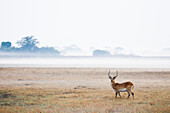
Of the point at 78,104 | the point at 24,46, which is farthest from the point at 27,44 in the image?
the point at 78,104

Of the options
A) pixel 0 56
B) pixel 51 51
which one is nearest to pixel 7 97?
pixel 0 56

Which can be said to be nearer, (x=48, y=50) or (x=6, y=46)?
(x=6, y=46)

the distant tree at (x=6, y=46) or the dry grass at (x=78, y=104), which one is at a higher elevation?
the distant tree at (x=6, y=46)

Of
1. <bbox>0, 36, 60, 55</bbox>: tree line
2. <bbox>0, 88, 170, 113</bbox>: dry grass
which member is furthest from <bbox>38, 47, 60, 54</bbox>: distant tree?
<bbox>0, 88, 170, 113</bbox>: dry grass

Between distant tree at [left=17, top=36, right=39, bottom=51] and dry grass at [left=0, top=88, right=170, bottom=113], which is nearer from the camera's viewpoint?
dry grass at [left=0, top=88, right=170, bottom=113]

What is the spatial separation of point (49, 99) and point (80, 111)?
3.29 metres

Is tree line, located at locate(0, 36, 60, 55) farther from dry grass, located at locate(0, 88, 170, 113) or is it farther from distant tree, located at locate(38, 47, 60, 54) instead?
dry grass, located at locate(0, 88, 170, 113)

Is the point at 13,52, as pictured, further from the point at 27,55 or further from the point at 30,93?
the point at 30,93

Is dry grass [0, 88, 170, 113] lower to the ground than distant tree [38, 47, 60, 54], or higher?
lower

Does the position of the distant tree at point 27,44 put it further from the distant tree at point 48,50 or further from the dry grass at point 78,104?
the dry grass at point 78,104

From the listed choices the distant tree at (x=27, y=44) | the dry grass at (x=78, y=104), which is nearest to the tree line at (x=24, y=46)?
the distant tree at (x=27, y=44)

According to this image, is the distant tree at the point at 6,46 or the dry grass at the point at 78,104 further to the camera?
the distant tree at the point at 6,46

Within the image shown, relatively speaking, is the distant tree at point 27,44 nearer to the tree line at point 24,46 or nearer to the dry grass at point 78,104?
the tree line at point 24,46

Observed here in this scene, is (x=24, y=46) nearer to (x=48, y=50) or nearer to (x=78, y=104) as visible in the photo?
(x=48, y=50)
